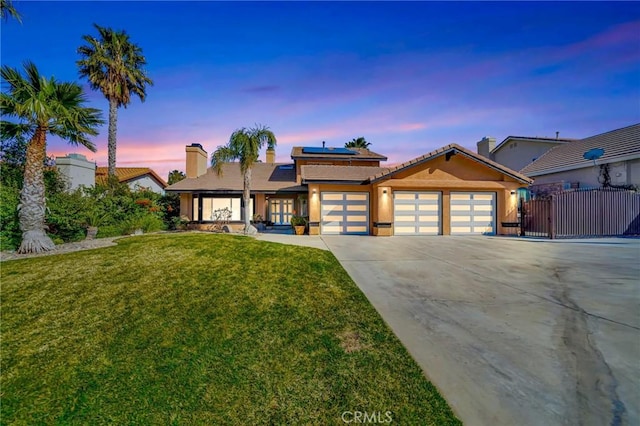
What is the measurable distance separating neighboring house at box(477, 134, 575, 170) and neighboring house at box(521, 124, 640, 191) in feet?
4.80

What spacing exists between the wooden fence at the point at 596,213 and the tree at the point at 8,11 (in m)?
21.3

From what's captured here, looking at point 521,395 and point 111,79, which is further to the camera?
point 111,79

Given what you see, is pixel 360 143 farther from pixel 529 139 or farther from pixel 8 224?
pixel 8 224

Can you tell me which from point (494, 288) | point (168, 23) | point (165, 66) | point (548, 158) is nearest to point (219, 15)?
point (168, 23)

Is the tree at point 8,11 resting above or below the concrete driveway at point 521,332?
above

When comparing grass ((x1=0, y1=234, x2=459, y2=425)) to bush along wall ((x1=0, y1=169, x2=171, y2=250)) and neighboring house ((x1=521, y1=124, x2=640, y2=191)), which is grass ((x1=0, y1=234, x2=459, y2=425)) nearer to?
bush along wall ((x1=0, y1=169, x2=171, y2=250))

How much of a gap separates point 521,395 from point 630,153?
20088 mm

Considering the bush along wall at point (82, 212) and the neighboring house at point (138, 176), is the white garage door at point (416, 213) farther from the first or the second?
the neighboring house at point (138, 176)

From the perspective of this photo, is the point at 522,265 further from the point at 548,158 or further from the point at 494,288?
the point at 548,158

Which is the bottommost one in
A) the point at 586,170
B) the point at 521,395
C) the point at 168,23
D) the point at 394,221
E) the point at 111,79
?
the point at 521,395

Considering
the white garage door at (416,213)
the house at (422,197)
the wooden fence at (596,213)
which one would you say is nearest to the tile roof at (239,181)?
the house at (422,197)

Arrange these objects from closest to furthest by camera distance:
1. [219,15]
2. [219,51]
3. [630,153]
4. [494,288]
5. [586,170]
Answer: [494,288], [219,15], [219,51], [630,153], [586,170]

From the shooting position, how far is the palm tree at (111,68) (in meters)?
20.0

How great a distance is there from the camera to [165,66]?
46.7 ft
